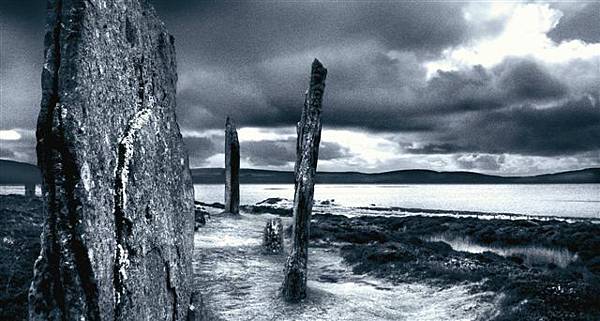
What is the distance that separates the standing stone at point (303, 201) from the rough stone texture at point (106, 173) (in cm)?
427

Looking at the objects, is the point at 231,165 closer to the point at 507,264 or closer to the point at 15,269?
the point at 507,264

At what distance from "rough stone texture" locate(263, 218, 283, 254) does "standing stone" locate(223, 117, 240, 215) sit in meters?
12.1

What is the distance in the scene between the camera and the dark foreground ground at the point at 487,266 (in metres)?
8.09

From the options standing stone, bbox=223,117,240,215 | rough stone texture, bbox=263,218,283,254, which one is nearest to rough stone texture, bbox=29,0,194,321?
rough stone texture, bbox=263,218,283,254

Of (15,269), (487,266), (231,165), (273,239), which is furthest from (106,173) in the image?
(231,165)

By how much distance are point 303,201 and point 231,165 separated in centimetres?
1836

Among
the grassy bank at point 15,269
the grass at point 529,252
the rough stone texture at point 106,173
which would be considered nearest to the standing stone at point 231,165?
the grassy bank at point 15,269

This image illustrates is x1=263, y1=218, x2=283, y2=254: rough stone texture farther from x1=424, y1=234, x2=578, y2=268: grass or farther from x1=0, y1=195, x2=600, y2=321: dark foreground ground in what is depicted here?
x1=424, y1=234, x2=578, y2=268: grass


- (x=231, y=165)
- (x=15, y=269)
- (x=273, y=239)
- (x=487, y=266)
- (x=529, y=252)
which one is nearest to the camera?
(x=15, y=269)

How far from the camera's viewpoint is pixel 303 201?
9594 mm

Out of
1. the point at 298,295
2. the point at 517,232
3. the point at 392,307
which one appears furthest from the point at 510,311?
the point at 517,232

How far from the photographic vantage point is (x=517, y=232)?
2544 centimetres

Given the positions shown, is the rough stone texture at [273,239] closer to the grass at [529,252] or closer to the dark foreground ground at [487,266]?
the dark foreground ground at [487,266]

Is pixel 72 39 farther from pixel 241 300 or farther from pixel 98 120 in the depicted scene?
pixel 241 300
